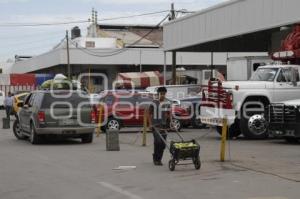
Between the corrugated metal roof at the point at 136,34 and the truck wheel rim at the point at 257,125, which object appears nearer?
the truck wheel rim at the point at 257,125

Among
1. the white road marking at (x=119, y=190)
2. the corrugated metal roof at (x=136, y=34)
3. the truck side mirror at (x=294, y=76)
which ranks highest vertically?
the corrugated metal roof at (x=136, y=34)

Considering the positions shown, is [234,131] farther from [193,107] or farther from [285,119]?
[193,107]

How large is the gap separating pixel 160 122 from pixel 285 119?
22.3ft

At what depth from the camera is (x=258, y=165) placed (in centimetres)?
1428

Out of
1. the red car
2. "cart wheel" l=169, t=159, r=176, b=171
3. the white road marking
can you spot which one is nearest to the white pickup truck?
the red car

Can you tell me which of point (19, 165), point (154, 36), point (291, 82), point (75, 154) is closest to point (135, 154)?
point (75, 154)

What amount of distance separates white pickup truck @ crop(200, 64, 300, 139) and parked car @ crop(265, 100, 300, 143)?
1188 millimetres

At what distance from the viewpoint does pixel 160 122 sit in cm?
1436

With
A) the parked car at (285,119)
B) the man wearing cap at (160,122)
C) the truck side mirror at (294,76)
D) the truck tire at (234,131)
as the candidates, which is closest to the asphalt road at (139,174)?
the man wearing cap at (160,122)

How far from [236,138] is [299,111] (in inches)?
150

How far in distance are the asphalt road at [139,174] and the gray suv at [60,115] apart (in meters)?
0.90

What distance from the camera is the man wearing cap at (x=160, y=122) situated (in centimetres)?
1426

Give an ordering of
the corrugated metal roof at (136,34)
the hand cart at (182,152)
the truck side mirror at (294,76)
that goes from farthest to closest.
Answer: the corrugated metal roof at (136,34) → the truck side mirror at (294,76) → the hand cart at (182,152)

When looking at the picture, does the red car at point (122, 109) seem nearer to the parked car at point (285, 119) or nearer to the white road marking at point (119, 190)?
the parked car at point (285, 119)
